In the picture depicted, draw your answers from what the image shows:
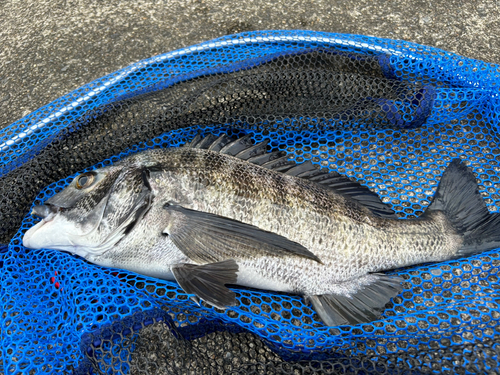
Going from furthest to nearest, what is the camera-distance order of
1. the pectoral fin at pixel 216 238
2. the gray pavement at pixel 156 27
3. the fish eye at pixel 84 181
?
the gray pavement at pixel 156 27 → the fish eye at pixel 84 181 → the pectoral fin at pixel 216 238

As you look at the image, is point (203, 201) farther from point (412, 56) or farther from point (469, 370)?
point (412, 56)

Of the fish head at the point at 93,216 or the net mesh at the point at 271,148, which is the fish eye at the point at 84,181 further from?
the net mesh at the point at 271,148

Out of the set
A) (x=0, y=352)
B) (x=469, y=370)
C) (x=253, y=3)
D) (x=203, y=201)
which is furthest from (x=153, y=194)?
(x=253, y=3)

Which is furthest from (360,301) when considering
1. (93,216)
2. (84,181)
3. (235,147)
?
(84,181)

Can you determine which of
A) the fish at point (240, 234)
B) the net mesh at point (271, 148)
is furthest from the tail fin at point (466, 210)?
the net mesh at point (271, 148)

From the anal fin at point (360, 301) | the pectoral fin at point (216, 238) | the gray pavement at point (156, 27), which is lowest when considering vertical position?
the anal fin at point (360, 301)

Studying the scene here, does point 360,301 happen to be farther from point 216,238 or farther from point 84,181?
point 84,181
